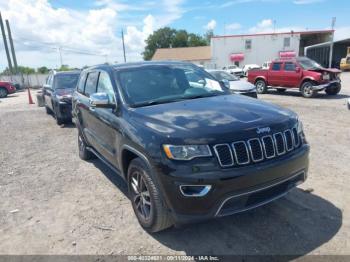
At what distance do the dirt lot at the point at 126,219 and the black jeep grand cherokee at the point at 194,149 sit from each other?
0.37 meters

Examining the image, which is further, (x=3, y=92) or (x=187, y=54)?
(x=187, y=54)

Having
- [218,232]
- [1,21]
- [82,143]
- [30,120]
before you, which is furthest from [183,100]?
[1,21]

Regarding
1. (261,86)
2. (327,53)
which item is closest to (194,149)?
(261,86)

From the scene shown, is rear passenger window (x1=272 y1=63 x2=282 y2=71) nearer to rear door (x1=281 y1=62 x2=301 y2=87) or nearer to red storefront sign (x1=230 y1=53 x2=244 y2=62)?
rear door (x1=281 y1=62 x2=301 y2=87)

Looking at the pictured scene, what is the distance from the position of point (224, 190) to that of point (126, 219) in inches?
62.1

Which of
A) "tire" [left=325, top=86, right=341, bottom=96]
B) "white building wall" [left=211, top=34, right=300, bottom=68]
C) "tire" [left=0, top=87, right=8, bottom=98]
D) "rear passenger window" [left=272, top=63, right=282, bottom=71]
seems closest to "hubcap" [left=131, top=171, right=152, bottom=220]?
"tire" [left=325, top=86, right=341, bottom=96]

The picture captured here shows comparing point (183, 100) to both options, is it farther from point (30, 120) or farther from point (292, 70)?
point (292, 70)

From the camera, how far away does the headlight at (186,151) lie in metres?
2.64

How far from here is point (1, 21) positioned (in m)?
33.2

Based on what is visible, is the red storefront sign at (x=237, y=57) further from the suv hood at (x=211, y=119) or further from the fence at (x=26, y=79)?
the suv hood at (x=211, y=119)

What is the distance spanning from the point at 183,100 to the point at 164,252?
1778mm

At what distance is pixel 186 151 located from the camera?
2.67m

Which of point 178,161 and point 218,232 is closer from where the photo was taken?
point 178,161

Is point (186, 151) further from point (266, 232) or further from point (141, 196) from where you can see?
point (266, 232)
